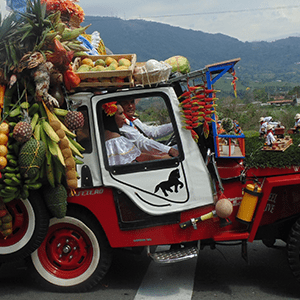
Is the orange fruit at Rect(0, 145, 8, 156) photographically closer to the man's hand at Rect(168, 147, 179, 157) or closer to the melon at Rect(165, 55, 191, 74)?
the man's hand at Rect(168, 147, 179, 157)

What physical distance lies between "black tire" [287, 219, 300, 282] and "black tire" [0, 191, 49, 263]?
255 cm

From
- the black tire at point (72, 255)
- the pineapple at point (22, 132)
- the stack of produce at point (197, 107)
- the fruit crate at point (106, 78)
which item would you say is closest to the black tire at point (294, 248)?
the stack of produce at point (197, 107)

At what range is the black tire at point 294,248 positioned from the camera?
3.72 metres

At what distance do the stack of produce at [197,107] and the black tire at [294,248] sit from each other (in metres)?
1.33

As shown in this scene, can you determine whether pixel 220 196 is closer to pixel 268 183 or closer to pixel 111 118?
pixel 268 183

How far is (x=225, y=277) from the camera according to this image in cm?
436

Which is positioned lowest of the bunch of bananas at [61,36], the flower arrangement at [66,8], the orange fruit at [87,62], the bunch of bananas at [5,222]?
the bunch of bananas at [5,222]

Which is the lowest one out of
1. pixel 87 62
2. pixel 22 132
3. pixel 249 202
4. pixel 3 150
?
pixel 249 202

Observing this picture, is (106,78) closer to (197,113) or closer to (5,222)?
(197,113)

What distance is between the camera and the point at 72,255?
423cm

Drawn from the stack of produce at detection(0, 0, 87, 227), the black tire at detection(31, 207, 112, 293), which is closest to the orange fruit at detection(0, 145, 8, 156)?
the stack of produce at detection(0, 0, 87, 227)

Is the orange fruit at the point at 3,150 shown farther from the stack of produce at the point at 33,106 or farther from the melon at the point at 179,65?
the melon at the point at 179,65

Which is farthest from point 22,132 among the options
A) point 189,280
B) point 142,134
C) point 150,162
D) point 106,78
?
point 189,280

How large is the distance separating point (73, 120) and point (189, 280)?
7.66 ft
